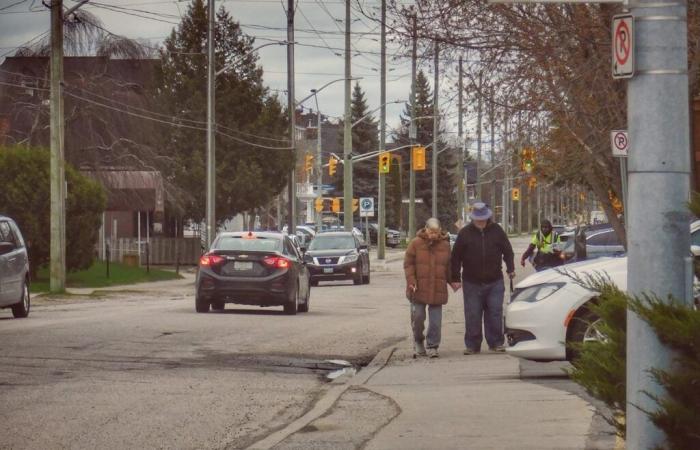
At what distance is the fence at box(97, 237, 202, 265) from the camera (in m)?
55.7

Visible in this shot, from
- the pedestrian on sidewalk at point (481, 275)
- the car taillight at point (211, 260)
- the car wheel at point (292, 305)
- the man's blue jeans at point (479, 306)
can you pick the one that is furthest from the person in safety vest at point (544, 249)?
the man's blue jeans at point (479, 306)

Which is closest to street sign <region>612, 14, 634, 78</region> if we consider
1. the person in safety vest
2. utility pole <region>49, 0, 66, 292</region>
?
the person in safety vest

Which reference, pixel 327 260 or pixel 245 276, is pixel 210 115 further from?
pixel 245 276

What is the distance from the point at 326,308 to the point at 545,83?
32.2ft

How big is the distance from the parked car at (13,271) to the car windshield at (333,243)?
63.5 feet

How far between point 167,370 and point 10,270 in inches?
338

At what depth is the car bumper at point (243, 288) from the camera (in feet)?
83.6

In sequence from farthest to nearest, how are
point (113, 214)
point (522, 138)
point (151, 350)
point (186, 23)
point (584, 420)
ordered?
1. point (113, 214)
2. point (186, 23)
3. point (522, 138)
4. point (151, 350)
5. point (584, 420)

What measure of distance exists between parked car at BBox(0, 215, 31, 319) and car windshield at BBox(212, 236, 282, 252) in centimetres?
344

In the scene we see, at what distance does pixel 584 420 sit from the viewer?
10797mm

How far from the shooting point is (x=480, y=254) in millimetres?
17625

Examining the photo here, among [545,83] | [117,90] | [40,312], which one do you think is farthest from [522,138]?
[117,90]

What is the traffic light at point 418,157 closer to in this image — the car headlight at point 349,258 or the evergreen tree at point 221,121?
the evergreen tree at point 221,121

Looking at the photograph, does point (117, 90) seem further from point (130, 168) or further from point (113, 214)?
point (113, 214)
